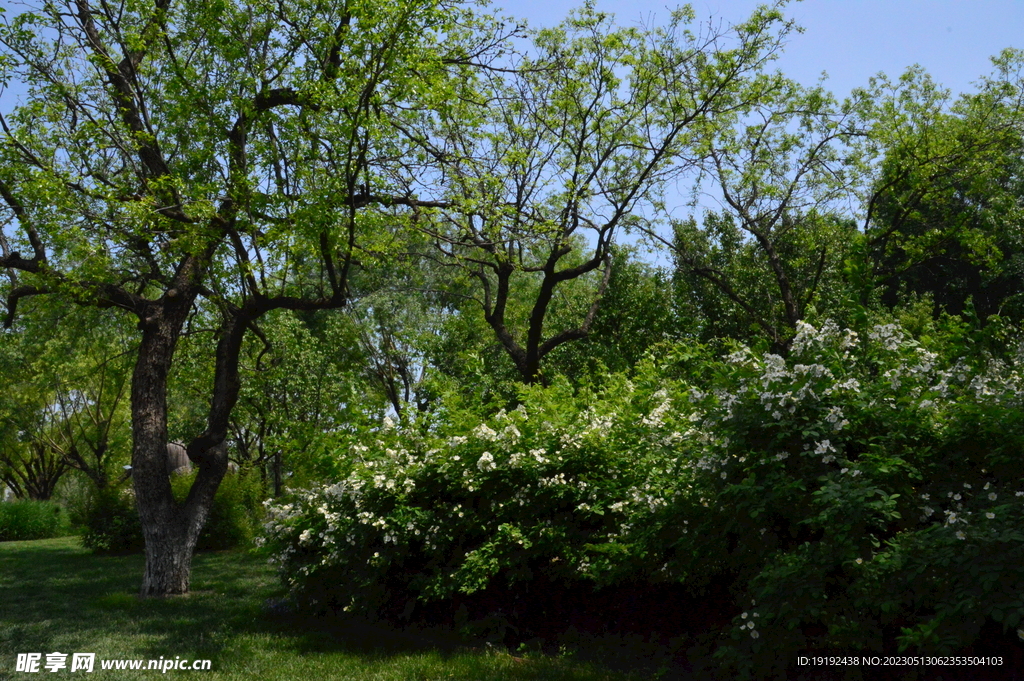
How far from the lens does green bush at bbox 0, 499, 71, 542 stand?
22.4 metres

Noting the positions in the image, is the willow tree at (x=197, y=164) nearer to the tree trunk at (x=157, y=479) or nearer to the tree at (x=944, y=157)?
the tree trunk at (x=157, y=479)

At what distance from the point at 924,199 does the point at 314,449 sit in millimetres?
14117

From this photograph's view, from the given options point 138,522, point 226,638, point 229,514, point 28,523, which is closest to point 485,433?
point 226,638

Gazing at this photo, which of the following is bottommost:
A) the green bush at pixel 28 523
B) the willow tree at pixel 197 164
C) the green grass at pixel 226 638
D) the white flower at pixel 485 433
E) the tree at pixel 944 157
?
the green grass at pixel 226 638

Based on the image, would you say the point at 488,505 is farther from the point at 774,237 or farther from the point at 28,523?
the point at 28,523

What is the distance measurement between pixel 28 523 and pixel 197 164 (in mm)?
17928

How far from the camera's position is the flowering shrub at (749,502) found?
443 cm

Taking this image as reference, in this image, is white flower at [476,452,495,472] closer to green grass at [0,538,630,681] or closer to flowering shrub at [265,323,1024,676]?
flowering shrub at [265,323,1024,676]

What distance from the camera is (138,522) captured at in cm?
1642

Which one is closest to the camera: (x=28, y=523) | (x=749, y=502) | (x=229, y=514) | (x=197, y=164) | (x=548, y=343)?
(x=749, y=502)

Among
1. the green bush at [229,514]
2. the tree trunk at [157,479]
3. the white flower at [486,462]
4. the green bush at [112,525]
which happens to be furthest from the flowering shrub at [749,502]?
the green bush at [112,525]

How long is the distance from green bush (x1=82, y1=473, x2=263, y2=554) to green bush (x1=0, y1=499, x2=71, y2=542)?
303 inches

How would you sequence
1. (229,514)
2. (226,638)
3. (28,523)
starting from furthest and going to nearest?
(28,523) < (229,514) < (226,638)

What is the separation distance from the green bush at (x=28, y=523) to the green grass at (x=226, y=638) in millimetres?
12474
